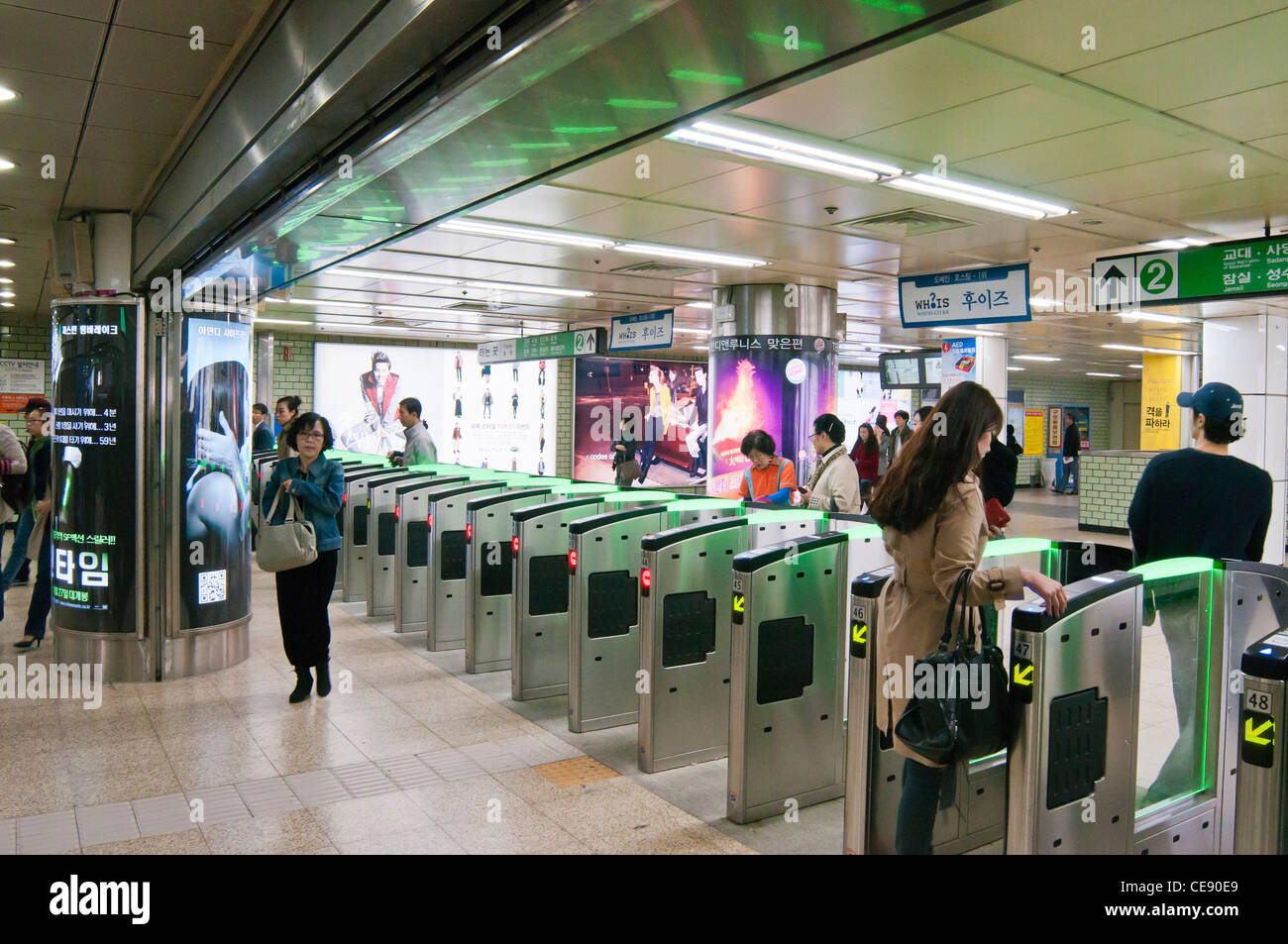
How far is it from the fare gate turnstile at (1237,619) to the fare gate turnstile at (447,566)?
173 inches

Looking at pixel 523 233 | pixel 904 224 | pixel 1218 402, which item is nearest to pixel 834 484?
pixel 1218 402

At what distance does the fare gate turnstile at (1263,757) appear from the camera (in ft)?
6.56

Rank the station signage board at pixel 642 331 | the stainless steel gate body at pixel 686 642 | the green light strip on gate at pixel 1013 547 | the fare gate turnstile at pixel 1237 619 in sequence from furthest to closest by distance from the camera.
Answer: the station signage board at pixel 642 331 < the stainless steel gate body at pixel 686 642 < the green light strip on gate at pixel 1013 547 < the fare gate turnstile at pixel 1237 619

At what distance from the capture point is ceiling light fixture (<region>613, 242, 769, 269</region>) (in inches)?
321

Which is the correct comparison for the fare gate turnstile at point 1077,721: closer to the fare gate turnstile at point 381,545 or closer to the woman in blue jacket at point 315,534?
the woman in blue jacket at point 315,534

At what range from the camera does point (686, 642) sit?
13.9 ft

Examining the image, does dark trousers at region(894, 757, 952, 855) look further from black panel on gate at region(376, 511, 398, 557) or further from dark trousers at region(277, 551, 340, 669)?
black panel on gate at region(376, 511, 398, 557)

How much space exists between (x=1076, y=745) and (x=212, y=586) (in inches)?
193

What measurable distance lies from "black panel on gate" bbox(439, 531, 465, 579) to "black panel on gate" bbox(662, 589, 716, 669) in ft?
8.42

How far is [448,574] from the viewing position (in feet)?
20.7

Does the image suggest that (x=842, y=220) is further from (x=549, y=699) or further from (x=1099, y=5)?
(x=549, y=699)

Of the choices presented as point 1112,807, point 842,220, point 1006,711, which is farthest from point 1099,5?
point 842,220

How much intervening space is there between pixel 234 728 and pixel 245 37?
318 cm

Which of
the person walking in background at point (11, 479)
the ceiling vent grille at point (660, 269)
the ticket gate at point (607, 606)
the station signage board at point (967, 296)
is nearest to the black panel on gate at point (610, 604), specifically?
the ticket gate at point (607, 606)
